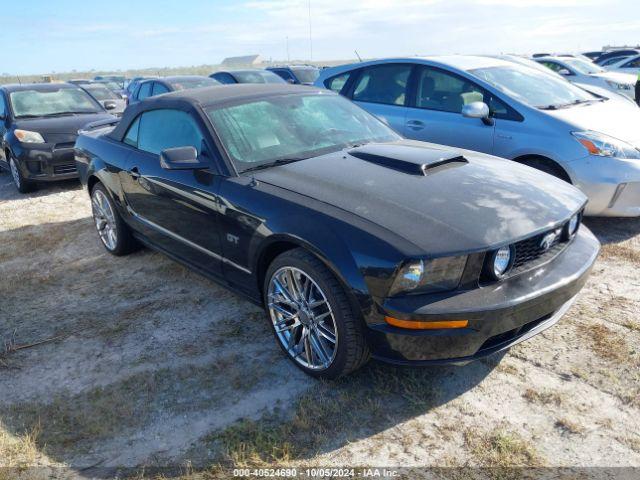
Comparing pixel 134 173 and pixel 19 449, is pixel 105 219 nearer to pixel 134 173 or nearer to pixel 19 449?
→ pixel 134 173

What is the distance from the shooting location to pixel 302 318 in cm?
293

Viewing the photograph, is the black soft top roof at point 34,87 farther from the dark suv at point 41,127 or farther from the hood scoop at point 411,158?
the hood scoop at point 411,158

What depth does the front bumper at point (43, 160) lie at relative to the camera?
7488mm

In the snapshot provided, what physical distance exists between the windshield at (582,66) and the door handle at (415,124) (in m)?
9.75

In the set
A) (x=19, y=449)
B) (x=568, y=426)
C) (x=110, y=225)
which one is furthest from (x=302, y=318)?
(x=110, y=225)

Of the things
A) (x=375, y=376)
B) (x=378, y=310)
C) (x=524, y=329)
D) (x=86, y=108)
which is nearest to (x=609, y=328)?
(x=524, y=329)

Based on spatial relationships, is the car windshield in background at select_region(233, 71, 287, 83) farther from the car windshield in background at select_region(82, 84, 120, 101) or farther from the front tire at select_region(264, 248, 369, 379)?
the front tire at select_region(264, 248, 369, 379)

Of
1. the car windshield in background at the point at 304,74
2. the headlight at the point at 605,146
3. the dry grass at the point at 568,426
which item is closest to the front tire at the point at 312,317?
the dry grass at the point at 568,426

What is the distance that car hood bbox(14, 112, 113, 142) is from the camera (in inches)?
302

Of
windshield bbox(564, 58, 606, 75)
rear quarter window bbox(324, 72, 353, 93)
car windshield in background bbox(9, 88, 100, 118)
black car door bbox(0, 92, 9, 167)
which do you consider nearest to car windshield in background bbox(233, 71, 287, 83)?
car windshield in background bbox(9, 88, 100, 118)

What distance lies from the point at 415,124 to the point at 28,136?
565 centimetres

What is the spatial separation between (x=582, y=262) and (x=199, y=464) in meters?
2.24

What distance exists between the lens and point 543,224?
8.76 feet

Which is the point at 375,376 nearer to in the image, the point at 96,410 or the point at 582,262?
the point at 582,262
